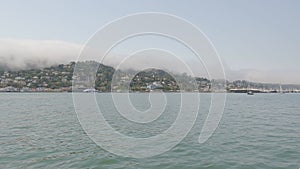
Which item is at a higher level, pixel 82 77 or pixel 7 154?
pixel 82 77

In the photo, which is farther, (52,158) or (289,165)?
(52,158)

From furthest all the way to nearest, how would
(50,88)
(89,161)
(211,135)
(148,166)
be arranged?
(50,88)
(211,135)
(89,161)
(148,166)

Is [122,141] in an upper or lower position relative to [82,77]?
lower

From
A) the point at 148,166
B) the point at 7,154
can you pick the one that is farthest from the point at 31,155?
the point at 148,166

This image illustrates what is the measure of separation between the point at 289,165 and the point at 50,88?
20087 cm

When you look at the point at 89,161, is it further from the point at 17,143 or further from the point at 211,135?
the point at 211,135

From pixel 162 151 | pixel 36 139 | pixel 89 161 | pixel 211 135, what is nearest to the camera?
pixel 89 161

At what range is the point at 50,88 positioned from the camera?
646ft

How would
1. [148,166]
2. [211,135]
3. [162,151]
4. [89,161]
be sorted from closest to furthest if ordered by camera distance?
[148,166] < [89,161] < [162,151] < [211,135]

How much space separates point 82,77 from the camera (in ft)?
45.9

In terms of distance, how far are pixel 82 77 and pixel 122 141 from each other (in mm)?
5482

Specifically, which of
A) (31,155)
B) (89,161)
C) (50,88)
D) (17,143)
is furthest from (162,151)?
(50,88)

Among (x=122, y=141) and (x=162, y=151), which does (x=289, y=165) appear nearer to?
(x=162, y=151)

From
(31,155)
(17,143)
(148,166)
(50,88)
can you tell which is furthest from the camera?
(50,88)
